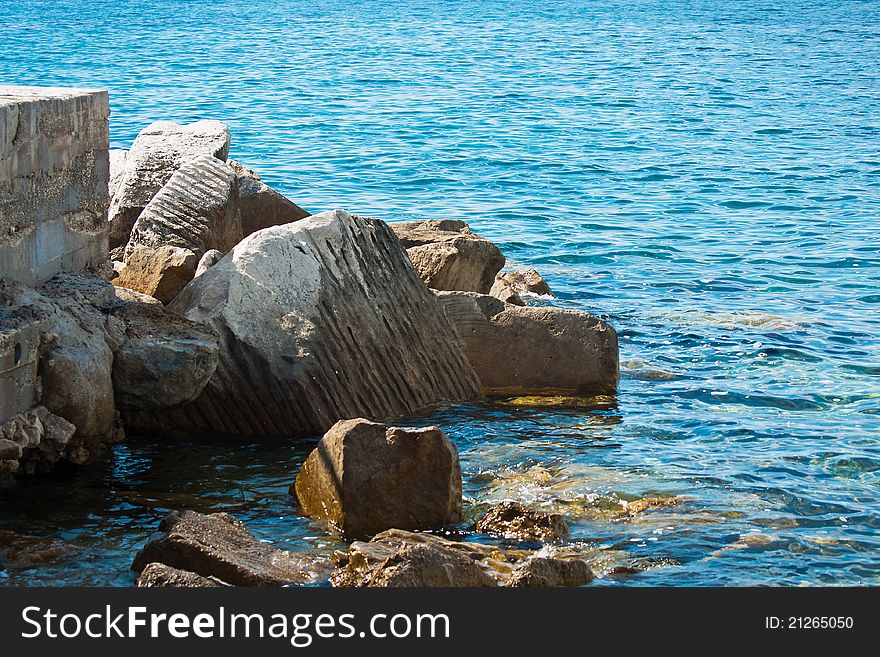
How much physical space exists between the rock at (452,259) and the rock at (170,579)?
4.80m

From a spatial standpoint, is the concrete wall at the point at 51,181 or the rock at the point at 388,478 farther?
the concrete wall at the point at 51,181

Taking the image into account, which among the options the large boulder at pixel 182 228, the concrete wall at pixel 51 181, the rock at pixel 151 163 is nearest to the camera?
the concrete wall at pixel 51 181

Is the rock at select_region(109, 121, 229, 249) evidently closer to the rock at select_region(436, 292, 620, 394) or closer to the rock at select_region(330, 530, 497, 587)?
Result: the rock at select_region(436, 292, 620, 394)

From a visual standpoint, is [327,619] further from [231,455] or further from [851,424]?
[851,424]

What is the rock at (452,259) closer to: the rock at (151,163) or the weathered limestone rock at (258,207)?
the weathered limestone rock at (258,207)

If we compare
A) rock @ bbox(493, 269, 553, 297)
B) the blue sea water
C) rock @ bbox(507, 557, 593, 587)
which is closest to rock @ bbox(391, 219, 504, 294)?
rock @ bbox(493, 269, 553, 297)

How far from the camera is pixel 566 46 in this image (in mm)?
38375

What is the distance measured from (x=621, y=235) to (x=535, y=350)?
6195 millimetres

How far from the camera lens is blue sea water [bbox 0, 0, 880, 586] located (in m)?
6.68

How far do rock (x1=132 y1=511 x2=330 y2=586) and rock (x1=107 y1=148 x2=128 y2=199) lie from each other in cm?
502

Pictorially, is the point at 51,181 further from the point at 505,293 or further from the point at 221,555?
the point at 505,293

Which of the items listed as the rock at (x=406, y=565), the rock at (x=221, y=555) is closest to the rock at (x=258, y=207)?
the rock at (x=221, y=555)

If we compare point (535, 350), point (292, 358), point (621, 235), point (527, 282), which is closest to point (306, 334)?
point (292, 358)

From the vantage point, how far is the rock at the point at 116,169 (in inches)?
405
